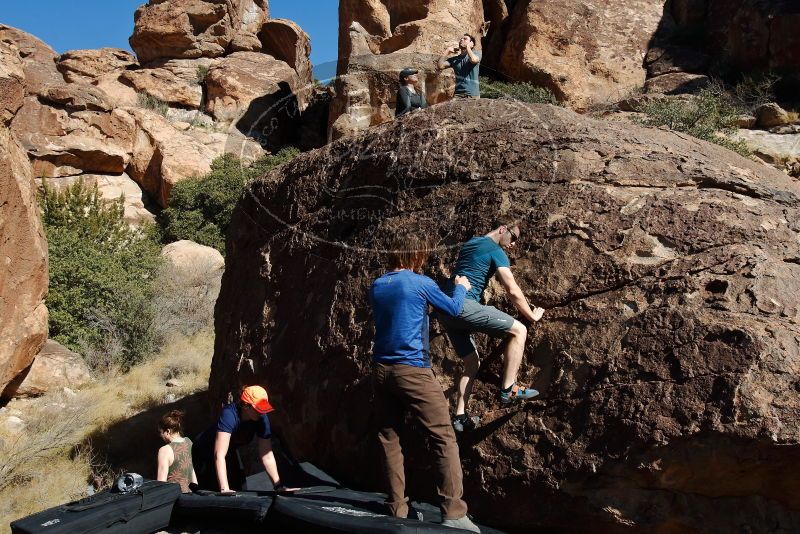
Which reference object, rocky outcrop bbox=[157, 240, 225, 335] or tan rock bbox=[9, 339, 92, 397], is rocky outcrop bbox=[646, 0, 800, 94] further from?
tan rock bbox=[9, 339, 92, 397]

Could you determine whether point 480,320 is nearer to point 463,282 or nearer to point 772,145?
point 463,282

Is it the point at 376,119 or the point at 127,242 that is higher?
the point at 376,119

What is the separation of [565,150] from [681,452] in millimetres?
2083

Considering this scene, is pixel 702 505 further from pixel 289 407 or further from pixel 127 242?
pixel 127 242

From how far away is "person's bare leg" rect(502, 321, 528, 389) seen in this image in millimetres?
3990

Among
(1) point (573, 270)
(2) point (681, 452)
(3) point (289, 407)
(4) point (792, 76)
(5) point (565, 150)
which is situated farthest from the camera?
(4) point (792, 76)

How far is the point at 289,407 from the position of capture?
17.4 feet

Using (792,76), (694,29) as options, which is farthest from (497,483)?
(694,29)

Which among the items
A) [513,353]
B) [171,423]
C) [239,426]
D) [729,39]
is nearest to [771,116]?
[729,39]

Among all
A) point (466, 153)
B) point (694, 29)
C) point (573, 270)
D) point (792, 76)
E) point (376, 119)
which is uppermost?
point (694, 29)

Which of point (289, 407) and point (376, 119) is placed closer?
point (289, 407)

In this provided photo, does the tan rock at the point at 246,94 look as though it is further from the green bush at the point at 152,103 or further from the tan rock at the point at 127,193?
the tan rock at the point at 127,193

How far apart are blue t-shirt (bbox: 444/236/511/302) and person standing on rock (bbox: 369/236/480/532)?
409 millimetres

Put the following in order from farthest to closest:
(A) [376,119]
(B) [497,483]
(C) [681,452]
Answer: (A) [376,119] < (B) [497,483] < (C) [681,452]
